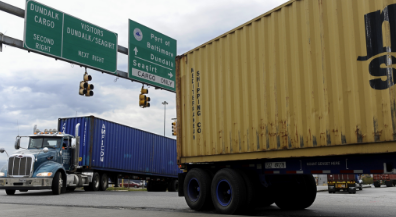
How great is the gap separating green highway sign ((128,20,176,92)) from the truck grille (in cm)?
552

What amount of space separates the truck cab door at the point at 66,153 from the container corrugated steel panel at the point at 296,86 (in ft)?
28.8

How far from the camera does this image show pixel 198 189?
901cm

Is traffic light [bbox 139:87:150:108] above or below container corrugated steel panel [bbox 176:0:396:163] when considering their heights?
above

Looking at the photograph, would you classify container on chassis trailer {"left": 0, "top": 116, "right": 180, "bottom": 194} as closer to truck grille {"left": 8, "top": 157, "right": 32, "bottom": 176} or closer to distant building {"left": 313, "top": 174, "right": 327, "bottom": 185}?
truck grille {"left": 8, "top": 157, "right": 32, "bottom": 176}

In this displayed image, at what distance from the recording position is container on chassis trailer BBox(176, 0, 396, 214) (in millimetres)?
5801

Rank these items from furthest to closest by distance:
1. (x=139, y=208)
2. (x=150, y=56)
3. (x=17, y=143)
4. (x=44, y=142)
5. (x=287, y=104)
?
(x=150, y=56) < (x=44, y=142) < (x=17, y=143) < (x=139, y=208) < (x=287, y=104)

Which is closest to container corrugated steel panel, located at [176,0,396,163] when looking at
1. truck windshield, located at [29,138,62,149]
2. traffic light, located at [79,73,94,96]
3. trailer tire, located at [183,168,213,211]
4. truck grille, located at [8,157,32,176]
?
trailer tire, located at [183,168,213,211]

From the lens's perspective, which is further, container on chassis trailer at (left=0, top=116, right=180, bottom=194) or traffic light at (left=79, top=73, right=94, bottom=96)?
container on chassis trailer at (left=0, top=116, right=180, bottom=194)

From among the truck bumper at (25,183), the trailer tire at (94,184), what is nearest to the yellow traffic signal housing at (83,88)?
the truck bumper at (25,183)

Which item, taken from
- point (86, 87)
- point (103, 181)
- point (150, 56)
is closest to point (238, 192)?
point (86, 87)

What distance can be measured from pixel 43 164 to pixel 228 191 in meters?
Result: 9.86

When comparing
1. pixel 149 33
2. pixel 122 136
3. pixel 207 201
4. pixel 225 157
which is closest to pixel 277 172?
pixel 225 157

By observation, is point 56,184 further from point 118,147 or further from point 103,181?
point 118,147

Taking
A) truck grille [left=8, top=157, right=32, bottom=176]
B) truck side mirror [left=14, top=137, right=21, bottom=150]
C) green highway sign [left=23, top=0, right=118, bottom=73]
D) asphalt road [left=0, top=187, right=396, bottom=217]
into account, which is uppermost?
green highway sign [left=23, top=0, right=118, bottom=73]
